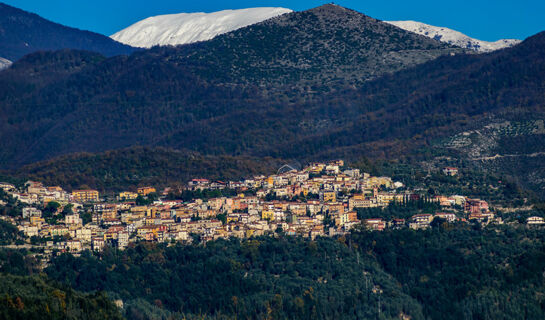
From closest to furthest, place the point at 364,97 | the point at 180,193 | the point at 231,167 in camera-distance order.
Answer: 1. the point at 180,193
2. the point at 231,167
3. the point at 364,97

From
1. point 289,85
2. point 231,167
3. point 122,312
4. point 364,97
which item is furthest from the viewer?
point 289,85

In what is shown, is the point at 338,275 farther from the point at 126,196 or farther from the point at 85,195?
the point at 85,195

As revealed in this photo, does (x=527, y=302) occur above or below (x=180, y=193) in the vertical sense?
below

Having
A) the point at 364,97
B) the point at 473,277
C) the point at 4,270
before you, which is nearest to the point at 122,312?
the point at 4,270

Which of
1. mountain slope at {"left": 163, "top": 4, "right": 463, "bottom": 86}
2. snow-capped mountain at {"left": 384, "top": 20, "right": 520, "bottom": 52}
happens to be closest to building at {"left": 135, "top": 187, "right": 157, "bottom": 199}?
mountain slope at {"left": 163, "top": 4, "right": 463, "bottom": 86}

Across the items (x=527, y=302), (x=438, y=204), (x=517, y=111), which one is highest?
(x=517, y=111)

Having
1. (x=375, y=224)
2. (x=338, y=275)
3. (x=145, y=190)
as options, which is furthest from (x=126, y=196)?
(x=338, y=275)

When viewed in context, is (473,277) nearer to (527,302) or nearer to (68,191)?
(527,302)
